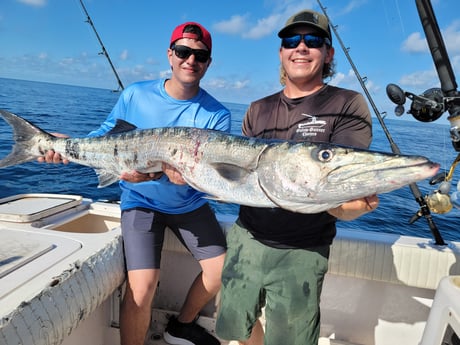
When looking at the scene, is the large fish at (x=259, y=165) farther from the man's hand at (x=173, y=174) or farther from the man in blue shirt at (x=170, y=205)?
the man in blue shirt at (x=170, y=205)

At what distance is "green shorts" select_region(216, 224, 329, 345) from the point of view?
93.3 inches

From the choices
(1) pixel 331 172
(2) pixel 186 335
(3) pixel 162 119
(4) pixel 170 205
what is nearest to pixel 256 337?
(2) pixel 186 335

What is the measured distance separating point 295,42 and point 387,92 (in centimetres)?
97

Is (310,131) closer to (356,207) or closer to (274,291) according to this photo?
(356,207)

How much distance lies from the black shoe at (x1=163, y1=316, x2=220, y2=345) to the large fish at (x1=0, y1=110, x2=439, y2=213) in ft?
5.45

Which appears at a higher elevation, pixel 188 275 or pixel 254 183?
pixel 254 183

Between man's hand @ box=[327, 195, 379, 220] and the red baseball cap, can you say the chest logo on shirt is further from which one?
the red baseball cap

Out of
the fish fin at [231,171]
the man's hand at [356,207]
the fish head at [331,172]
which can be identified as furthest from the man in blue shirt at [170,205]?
the man's hand at [356,207]

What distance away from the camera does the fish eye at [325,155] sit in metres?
1.98

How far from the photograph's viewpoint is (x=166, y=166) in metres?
2.78

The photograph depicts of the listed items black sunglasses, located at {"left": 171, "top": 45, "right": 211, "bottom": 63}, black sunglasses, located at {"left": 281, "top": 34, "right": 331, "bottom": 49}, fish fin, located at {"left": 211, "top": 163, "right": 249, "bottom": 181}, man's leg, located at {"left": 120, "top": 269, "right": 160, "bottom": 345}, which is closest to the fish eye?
fish fin, located at {"left": 211, "top": 163, "right": 249, "bottom": 181}

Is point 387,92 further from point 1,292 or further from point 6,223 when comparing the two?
point 6,223

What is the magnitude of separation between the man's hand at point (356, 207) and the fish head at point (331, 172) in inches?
3.7

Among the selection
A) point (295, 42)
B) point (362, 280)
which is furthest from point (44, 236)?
point (362, 280)
